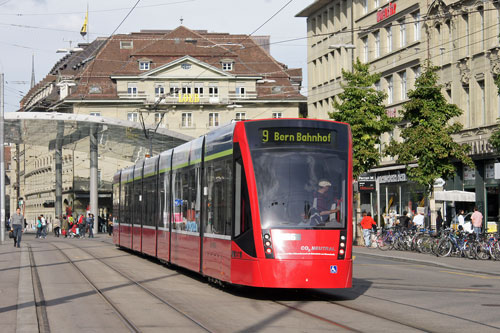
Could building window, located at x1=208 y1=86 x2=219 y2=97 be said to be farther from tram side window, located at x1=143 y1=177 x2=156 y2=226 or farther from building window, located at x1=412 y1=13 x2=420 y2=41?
tram side window, located at x1=143 y1=177 x2=156 y2=226

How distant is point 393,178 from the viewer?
53.3 m

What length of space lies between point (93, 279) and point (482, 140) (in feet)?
80.0

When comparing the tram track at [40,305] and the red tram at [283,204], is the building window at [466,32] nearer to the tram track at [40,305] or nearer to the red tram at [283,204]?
the tram track at [40,305]

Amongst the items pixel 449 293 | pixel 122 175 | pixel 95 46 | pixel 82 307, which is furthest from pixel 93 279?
pixel 95 46

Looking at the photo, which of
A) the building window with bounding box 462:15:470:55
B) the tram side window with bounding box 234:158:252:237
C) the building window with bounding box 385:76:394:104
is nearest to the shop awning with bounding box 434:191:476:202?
the building window with bounding box 462:15:470:55

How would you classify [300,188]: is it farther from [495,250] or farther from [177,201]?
[495,250]

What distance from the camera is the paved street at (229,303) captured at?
12.2 meters

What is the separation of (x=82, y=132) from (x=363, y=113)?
2606 centimetres

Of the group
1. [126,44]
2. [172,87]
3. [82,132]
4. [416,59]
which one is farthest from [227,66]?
[416,59]

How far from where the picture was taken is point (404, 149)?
122 ft

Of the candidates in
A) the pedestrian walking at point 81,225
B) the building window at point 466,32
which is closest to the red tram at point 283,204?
the building window at point 466,32

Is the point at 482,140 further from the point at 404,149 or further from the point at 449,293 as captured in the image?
the point at 449,293

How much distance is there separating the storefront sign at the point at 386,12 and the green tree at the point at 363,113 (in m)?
12.5

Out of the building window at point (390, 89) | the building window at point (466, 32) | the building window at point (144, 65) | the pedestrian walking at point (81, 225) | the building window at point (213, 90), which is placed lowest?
the pedestrian walking at point (81, 225)
